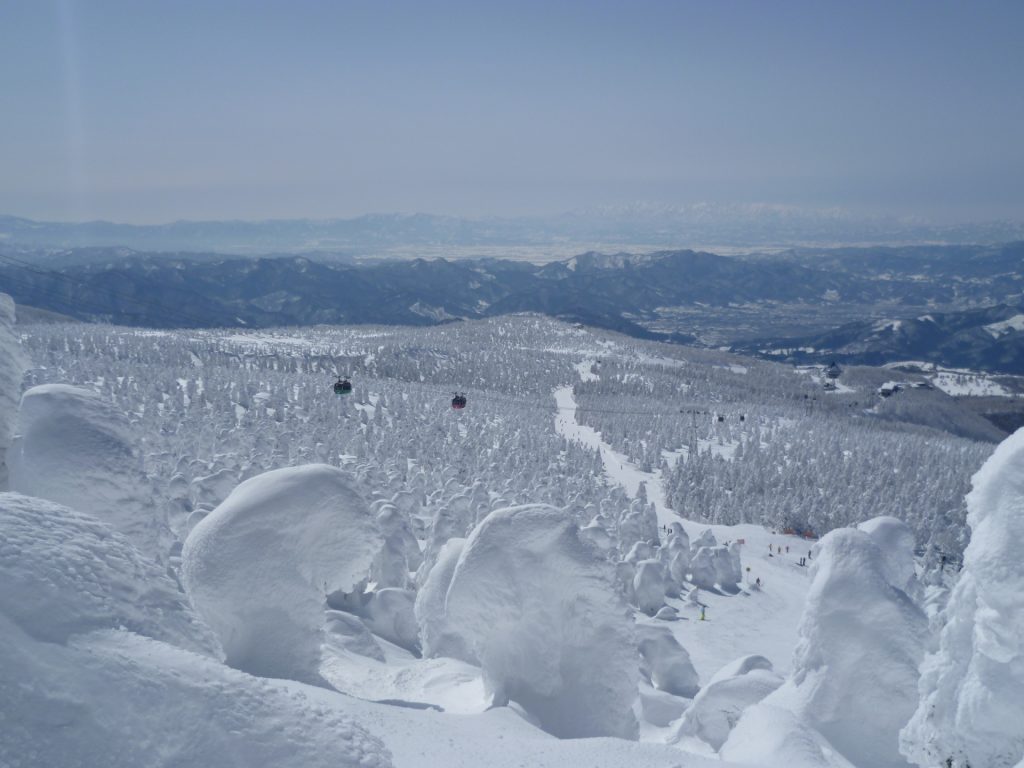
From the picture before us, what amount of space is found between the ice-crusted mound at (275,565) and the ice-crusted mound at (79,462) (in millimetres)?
1569

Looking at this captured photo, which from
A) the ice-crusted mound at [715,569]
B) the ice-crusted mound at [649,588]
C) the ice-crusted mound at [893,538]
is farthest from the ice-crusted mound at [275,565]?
the ice-crusted mound at [715,569]

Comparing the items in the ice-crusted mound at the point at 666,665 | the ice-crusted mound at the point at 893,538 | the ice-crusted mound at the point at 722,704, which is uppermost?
the ice-crusted mound at the point at 893,538

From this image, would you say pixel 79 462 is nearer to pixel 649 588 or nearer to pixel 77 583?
pixel 77 583

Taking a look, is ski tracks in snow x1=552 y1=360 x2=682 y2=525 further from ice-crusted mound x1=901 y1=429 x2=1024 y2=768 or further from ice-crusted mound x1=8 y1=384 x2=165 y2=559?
ice-crusted mound x1=901 y1=429 x2=1024 y2=768

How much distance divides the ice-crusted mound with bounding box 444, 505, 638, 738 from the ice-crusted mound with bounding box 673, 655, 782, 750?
2.14 m

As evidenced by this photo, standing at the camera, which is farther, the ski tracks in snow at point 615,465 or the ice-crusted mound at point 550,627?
the ski tracks in snow at point 615,465

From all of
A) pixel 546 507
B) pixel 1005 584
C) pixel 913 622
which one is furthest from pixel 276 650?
pixel 913 622

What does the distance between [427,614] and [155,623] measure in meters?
10.3

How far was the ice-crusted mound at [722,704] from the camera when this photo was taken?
36.5 feet

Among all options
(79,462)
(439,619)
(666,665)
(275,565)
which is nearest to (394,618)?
(439,619)

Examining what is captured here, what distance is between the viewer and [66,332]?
302 ft

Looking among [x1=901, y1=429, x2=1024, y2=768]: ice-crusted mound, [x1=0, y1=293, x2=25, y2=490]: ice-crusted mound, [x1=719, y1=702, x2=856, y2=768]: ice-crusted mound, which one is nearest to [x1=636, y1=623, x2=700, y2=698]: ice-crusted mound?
[x1=719, y1=702, x2=856, y2=768]: ice-crusted mound

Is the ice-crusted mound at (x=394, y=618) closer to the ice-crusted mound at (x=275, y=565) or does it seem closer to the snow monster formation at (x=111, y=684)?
the ice-crusted mound at (x=275, y=565)

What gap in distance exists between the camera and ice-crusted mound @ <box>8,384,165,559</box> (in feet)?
32.3
